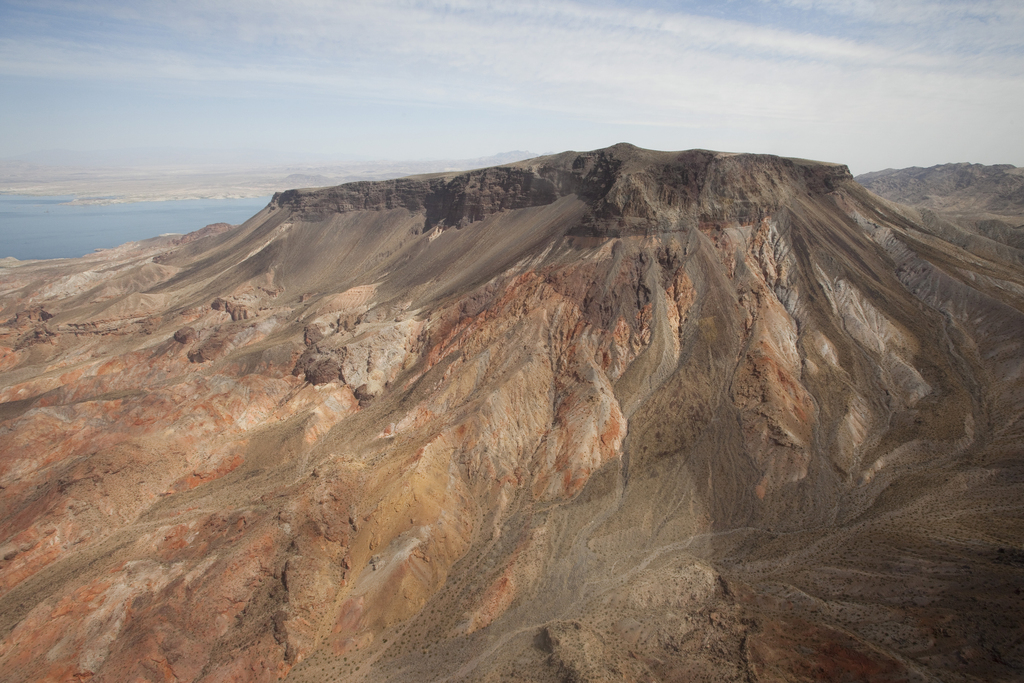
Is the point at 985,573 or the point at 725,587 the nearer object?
the point at 985,573

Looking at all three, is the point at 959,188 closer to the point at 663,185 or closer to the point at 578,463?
the point at 663,185

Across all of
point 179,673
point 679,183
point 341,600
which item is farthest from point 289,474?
point 679,183

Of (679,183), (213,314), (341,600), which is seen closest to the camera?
(341,600)

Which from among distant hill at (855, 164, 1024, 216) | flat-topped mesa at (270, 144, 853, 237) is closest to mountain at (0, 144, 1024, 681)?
flat-topped mesa at (270, 144, 853, 237)

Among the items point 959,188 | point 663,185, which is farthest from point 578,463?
point 959,188

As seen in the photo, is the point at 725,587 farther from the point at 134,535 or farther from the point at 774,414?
the point at 134,535

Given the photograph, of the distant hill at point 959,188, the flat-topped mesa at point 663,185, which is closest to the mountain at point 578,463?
the flat-topped mesa at point 663,185

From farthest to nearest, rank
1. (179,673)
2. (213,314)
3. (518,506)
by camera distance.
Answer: (213,314) < (518,506) < (179,673)
